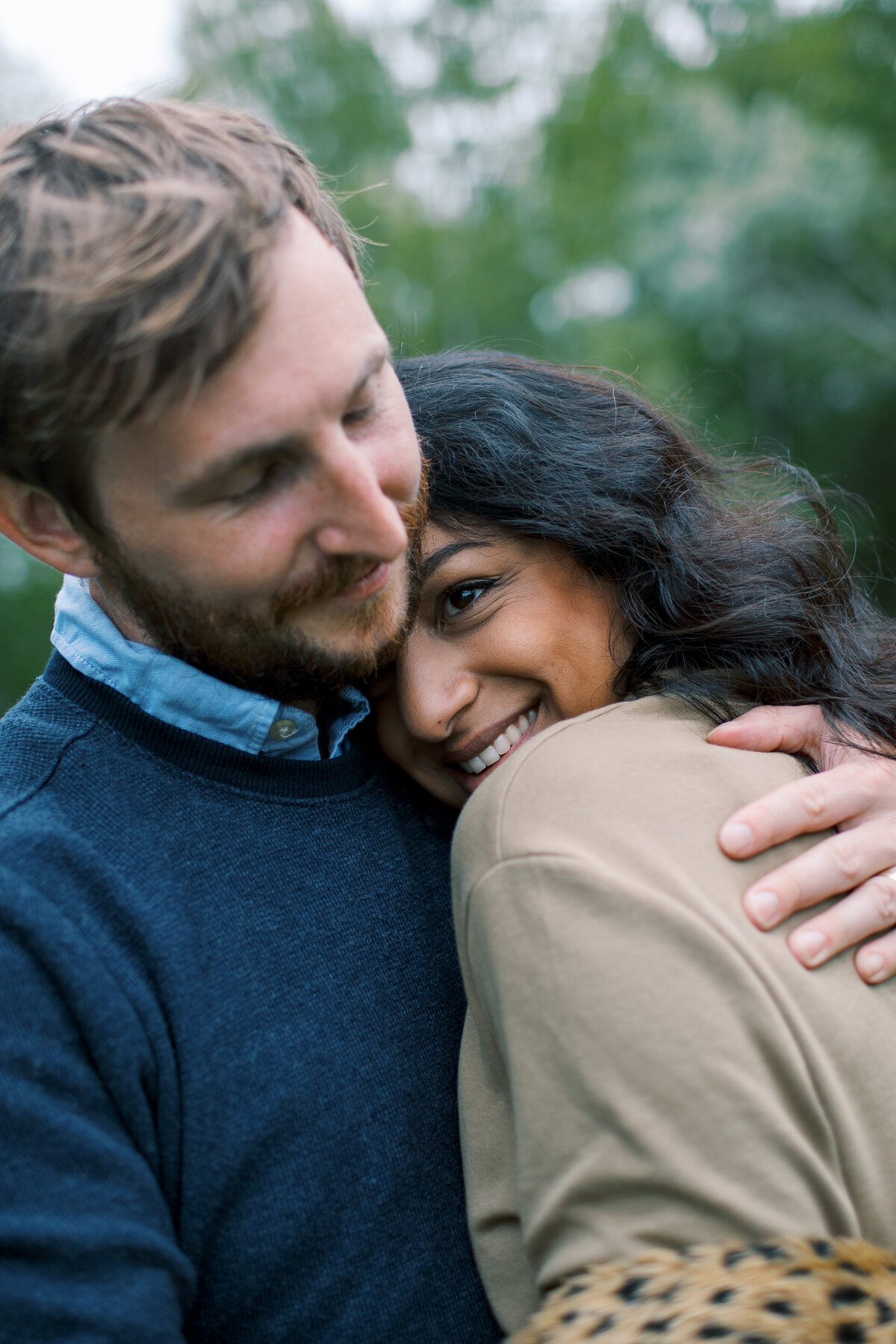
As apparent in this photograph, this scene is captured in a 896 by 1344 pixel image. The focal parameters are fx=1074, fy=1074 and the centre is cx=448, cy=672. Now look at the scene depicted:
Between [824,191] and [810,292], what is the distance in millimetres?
1274

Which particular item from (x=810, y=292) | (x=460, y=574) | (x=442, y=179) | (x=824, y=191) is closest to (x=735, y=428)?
(x=810, y=292)

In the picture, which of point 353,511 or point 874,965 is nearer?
point 874,965

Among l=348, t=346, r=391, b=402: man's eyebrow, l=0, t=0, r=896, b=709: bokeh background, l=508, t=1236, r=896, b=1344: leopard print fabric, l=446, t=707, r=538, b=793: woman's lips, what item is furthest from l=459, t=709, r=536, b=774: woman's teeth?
l=0, t=0, r=896, b=709: bokeh background

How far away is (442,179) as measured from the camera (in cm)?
1711

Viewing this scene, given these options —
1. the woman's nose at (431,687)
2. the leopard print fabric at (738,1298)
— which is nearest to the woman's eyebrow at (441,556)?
the woman's nose at (431,687)

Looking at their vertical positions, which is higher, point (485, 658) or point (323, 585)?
point (323, 585)

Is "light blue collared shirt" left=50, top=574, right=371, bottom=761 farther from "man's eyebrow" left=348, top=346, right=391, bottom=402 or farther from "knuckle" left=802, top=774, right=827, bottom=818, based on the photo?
"knuckle" left=802, top=774, right=827, bottom=818

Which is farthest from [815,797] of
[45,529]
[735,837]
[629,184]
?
[629,184]

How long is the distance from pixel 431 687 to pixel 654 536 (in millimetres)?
547

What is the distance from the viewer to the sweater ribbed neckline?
168cm

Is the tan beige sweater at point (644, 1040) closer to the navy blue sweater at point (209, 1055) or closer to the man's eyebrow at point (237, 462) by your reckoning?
the navy blue sweater at point (209, 1055)

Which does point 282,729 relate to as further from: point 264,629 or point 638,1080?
point 638,1080

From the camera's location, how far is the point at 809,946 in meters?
1.38

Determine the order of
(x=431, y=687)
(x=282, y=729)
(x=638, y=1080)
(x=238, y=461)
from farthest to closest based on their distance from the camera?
1. (x=431, y=687)
2. (x=282, y=729)
3. (x=238, y=461)
4. (x=638, y=1080)
